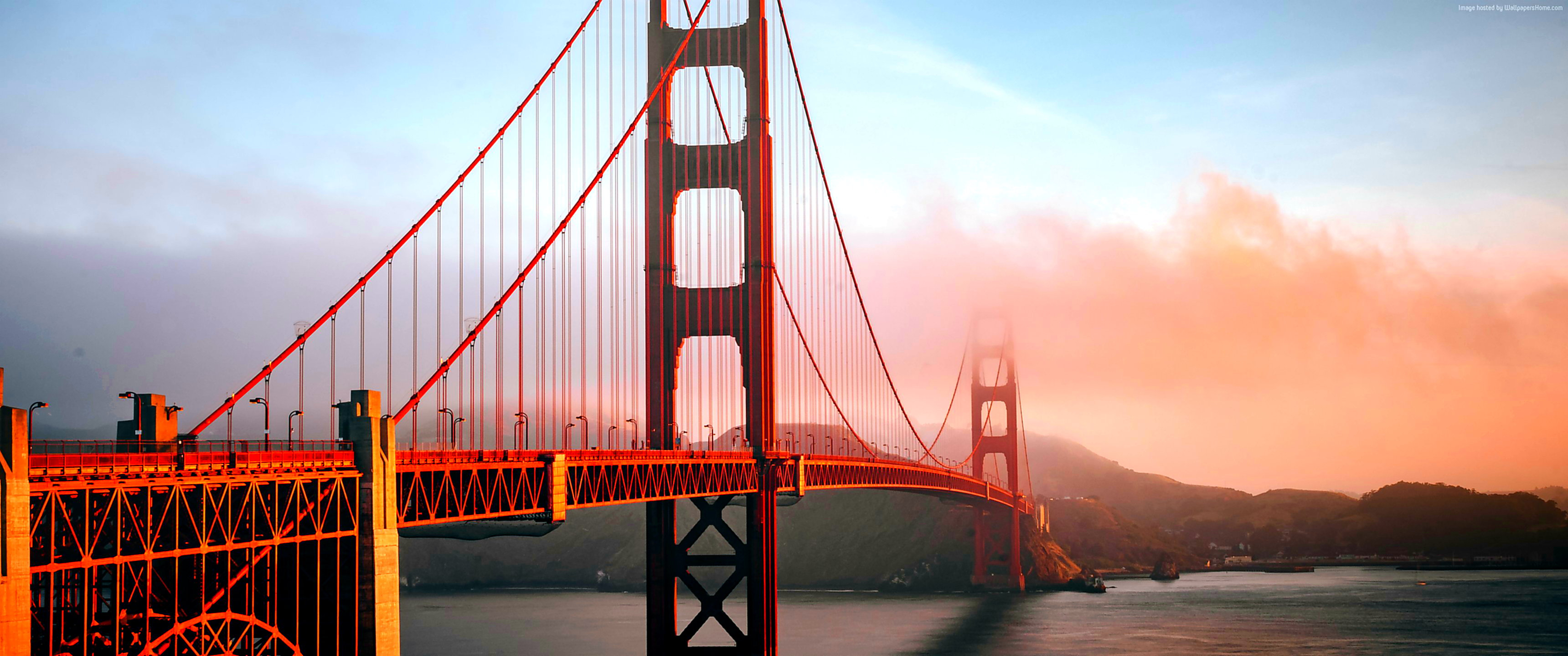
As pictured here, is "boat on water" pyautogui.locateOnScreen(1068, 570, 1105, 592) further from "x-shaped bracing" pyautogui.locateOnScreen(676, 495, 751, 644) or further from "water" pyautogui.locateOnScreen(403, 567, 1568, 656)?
"x-shaped bracing" pyautogui.locateOnScreen(676, 495, 751, 644)

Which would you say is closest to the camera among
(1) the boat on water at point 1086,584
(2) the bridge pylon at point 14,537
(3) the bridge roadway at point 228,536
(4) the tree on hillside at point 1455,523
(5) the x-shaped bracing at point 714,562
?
(2) the bridge pylon at point 14,537

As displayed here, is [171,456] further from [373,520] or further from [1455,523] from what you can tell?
[1455,523]

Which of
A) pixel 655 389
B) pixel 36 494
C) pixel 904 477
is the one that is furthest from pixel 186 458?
pixel 904 477

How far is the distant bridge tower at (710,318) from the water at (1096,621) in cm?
1994

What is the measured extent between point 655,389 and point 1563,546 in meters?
136

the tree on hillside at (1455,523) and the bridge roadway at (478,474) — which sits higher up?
the bridge roadway at (478,474)

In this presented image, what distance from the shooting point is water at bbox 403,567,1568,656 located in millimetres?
66188

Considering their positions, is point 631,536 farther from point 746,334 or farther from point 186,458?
point 186,458

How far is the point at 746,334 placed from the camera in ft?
143

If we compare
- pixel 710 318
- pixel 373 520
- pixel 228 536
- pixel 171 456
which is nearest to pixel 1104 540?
pixel 710 318

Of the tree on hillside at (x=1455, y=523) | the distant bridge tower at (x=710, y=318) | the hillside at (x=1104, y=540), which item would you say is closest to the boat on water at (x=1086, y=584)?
the hillside at (x=1104, y=540)

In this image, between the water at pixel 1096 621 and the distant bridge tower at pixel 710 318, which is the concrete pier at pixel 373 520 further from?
the water at pixel 1096 621

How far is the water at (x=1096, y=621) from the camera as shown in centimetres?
Answer: 6619

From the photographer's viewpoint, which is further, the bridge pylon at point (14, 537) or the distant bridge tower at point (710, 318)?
the distant bridge tower at point (710, 318)
